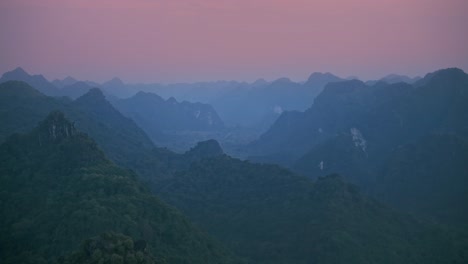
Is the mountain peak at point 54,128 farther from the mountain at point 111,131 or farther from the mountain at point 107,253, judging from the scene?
the mountain at point 111,131

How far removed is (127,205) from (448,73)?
103 m

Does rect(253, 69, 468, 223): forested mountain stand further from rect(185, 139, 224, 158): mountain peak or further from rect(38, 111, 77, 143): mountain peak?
rect(38, 111, 77, 143): mountain peak

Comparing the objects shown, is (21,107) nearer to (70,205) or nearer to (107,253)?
(70,205)

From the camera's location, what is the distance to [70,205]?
4322 cm

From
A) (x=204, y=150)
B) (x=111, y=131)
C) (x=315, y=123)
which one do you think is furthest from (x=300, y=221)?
(x=315, y=123)

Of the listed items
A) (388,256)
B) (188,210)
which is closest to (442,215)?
(388,256)

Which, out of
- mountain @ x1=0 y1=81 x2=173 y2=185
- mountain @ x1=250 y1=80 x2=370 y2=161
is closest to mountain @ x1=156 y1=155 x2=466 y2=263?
mountain @ x1=0 y1=81 x2=173 y2=185

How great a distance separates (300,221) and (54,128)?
1340 inches

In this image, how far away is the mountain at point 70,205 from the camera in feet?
131

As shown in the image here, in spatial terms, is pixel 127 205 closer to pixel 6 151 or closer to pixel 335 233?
pixel 6 151

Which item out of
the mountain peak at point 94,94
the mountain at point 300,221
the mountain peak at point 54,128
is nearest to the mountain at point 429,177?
the mountain at point 300,221

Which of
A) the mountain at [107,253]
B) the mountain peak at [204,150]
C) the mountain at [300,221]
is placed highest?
the mountain peak at [204,150]

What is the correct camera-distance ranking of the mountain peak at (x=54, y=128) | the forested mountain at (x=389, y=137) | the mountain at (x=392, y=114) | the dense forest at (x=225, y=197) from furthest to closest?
the mountain at (x=392, y=114) < the forested mountain at (x=389, y=137) < the mountain peak at (x=54, y=128) < the dense forest at (x=225, y=197)

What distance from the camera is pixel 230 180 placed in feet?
243
